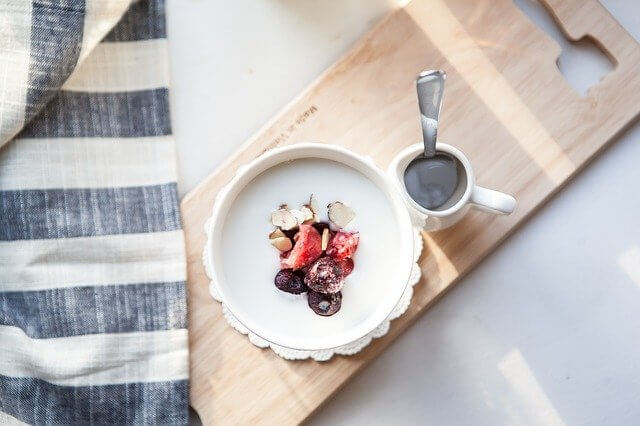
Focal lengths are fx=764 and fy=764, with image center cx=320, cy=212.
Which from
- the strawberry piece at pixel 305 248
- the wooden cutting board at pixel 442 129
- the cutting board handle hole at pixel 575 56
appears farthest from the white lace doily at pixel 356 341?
the cutting board handle hole at pixel 575 56

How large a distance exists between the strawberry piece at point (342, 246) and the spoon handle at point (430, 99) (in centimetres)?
13

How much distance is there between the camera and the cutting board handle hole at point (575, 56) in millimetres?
919

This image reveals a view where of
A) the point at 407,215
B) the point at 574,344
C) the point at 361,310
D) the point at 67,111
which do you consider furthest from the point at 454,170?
the point at 67,111

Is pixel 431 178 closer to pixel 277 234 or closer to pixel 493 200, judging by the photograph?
pixel 493 200

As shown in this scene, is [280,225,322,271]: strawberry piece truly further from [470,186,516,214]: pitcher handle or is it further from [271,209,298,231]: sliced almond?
[470,186,516,214]: pitcher handle

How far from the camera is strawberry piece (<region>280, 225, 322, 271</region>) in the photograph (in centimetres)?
78

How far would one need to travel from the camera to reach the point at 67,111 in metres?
0.89

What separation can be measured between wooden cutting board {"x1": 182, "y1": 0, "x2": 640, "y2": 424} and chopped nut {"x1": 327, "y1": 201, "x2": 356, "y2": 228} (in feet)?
0.33

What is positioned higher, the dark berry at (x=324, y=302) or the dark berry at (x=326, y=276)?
the dark berry at (x=326, y=276)

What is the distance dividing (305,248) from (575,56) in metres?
0.42

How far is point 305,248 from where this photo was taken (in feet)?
2.57

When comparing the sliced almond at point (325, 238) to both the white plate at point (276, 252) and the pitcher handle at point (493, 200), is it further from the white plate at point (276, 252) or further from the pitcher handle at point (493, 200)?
the pitcher handle at point (493, 200)

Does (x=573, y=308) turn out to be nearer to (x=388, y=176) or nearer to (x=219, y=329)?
(x=388, y=176)

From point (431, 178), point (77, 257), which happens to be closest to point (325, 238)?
point (431, 178)
